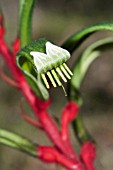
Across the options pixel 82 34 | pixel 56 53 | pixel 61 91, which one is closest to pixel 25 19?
pixel 82 34

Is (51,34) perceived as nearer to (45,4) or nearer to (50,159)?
(45,4)

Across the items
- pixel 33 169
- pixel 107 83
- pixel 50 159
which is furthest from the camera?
pixel 107 83

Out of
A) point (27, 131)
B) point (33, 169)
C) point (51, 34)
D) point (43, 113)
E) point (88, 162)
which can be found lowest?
point (33, 169)

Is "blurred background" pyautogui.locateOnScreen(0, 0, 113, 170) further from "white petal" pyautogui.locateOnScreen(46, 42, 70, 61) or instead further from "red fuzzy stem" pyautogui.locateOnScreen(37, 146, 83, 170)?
"white petal" pyautogui.locateOnScreen(46, 42, 70, 61)

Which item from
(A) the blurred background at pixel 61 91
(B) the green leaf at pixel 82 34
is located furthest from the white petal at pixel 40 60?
(A) the blurred background at pixel 61 91

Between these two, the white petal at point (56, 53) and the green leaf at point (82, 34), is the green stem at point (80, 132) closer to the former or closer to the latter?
the green leaf at point (82, 34)

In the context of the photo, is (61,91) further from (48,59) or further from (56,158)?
(48,59)

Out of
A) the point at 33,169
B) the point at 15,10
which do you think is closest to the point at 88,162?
the point at 33,169
